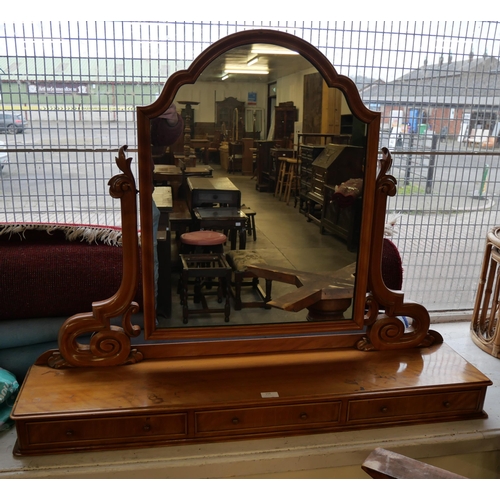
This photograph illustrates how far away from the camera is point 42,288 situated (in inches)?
59.3

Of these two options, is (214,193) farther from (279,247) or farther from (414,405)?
(414,405)

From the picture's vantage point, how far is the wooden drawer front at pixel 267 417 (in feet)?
4.17

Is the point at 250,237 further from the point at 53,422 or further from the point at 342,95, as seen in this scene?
the point at 53,422

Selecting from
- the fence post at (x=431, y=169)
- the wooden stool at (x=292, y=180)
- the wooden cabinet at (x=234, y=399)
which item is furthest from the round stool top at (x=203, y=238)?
the fence post at (x=431, y=169)

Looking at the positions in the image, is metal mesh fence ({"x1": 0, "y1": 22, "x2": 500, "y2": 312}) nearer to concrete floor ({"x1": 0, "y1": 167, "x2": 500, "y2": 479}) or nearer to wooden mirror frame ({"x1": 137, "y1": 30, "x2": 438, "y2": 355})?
wooden mirror frame ({"x1": 137, "y1": 30, "x2": 438, "y2": 355})

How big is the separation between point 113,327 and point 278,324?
457 millimetres

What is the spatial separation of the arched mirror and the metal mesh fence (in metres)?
0.69

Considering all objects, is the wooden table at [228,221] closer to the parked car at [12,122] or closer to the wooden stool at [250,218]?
the wooden stool at [250,218]

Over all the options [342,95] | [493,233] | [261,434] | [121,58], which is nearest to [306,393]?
[261,434]

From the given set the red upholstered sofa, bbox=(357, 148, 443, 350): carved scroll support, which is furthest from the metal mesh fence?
bbox=(357, 148, 443, 350): carved scroll support

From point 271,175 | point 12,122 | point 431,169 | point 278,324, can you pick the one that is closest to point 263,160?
point 271,175

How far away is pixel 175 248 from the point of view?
1.37 m

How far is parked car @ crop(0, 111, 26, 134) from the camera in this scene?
6.23 feet

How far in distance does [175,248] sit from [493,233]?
1.26 meters
